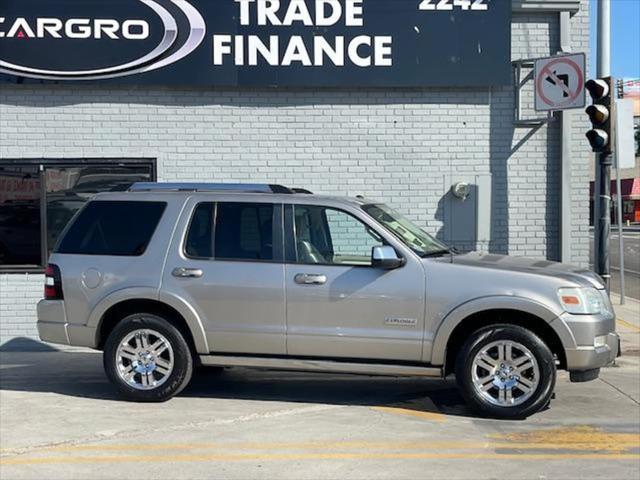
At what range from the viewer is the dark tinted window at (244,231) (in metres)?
7.60

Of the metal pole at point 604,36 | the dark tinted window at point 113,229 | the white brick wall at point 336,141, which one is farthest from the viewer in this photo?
the metal pole at point 604,36

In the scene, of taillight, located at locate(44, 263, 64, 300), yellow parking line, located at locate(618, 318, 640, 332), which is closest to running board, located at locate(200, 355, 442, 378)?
taillight, located at locate(44, 263, 64, 300)

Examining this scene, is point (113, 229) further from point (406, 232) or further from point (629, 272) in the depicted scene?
point (629, 272)

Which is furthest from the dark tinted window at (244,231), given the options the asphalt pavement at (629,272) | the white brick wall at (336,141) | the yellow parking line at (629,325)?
the asphalt pavement at (629,272)

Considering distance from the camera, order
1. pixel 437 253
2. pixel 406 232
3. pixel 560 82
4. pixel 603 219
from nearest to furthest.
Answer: pixel 437 253 → pixel 406 232 → pixel 560 82 → pixel 603 219

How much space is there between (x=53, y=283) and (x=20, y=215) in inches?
142

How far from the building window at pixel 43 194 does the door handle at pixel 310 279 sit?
4.36 metres

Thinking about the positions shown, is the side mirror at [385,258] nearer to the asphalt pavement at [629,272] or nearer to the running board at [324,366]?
the running board at [324,366]

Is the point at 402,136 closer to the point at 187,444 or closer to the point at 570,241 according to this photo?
the point at 570,241

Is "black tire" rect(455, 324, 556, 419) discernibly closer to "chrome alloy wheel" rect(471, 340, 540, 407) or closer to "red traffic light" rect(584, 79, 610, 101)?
"chrome alloy wheel" rect(471, 340, 540, 407)

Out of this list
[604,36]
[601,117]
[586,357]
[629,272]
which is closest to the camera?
[586,357]

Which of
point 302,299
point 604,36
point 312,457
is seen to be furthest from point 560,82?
point 312,457

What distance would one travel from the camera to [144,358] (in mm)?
7691

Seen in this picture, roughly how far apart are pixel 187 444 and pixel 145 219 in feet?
7.79
